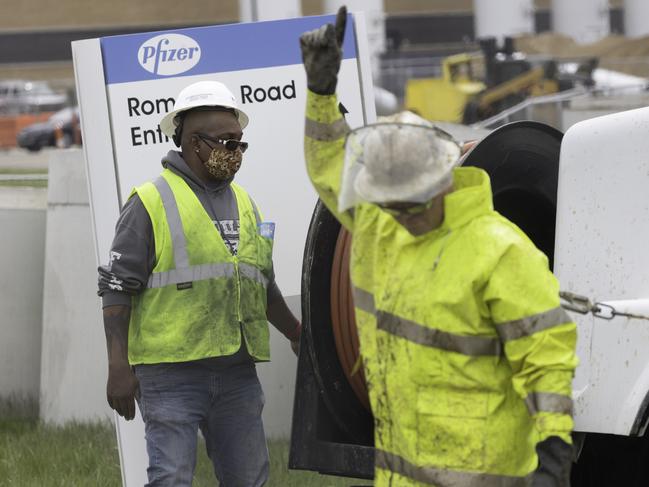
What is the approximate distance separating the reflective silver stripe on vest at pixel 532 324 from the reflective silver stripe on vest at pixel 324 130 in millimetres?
840

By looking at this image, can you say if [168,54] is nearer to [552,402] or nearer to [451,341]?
[451,341]

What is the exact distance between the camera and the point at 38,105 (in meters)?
38.9

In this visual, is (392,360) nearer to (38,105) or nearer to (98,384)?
(98,384)

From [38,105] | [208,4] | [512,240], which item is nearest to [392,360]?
[512,240]

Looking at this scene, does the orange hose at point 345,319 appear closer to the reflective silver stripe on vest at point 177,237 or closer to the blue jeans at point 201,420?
the blue jeans at point 201,420

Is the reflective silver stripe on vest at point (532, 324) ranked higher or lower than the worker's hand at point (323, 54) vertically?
lower

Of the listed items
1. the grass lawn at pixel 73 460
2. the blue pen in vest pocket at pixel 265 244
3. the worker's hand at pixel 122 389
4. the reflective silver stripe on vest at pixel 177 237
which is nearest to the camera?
the worker's hand at pixel 122 389

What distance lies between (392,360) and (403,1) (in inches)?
Answer: 2312

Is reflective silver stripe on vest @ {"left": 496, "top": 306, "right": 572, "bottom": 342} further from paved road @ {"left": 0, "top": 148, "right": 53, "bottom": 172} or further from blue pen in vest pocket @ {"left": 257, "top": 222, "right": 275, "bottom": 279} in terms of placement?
paved road @ {"left": 0, "top": 148, "right": 53, "bottom": 172}

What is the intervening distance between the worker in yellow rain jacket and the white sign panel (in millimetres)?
2473

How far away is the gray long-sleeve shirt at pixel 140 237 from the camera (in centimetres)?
471

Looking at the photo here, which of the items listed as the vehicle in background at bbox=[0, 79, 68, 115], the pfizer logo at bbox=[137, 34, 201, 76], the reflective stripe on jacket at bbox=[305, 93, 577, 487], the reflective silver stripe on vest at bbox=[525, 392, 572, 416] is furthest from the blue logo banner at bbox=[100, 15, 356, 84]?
the vehicle in background at bbox=[0, 79, 68, 115]

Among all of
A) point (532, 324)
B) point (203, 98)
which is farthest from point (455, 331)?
point (203, 98)

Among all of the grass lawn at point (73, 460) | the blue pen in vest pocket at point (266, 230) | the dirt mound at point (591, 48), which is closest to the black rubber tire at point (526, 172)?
the blue pen in vest pocket at point (266, 230)
